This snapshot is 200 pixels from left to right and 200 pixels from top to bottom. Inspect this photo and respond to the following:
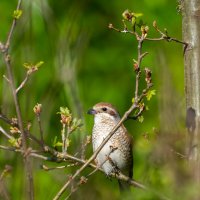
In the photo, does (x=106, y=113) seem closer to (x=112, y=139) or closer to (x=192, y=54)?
(x=112, y=139)

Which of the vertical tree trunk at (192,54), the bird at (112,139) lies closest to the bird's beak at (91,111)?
the bird at (112,139)

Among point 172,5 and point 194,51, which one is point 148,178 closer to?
point 194,51

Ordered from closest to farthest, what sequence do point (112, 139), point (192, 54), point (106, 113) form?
1. point (192, 54)
2. point (112, 139)
3. point (106, 113)

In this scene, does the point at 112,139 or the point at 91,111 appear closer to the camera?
the point at 112,139

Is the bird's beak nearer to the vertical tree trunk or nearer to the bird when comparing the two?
the bird

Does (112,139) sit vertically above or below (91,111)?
below

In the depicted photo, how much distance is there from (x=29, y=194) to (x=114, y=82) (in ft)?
20.1

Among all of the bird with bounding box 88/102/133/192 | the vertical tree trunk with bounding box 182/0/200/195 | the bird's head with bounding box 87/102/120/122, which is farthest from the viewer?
the bird's head with bounding box 87/102/120/122

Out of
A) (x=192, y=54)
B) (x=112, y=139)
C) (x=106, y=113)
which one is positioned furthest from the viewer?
(x=106, y=113)

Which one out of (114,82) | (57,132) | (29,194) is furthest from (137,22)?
(114,82)

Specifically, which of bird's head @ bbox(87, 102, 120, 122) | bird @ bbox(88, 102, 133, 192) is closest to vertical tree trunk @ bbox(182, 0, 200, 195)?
bird @ bbox(88, 102, 133, 192)

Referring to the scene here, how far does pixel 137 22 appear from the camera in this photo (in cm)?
286

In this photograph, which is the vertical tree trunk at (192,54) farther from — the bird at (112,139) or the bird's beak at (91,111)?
the bird's beak at (91,111)

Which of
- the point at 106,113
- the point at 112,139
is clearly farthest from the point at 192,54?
the point at 106,113
